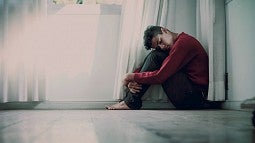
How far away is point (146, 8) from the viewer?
3.47 m

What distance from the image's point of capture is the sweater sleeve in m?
3.02

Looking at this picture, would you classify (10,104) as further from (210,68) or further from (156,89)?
(210,68)

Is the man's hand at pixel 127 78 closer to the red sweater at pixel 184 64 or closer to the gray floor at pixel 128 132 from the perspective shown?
the red sweater at pixel 184 64

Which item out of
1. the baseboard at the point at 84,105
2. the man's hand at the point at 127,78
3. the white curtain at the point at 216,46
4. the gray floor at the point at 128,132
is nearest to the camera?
the gray floor at the point at 128,132

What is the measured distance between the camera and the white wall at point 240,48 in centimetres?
260

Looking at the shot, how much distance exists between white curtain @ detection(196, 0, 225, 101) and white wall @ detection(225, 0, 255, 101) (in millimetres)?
48

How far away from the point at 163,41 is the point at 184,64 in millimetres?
288

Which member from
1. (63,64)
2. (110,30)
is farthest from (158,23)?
(63,64)

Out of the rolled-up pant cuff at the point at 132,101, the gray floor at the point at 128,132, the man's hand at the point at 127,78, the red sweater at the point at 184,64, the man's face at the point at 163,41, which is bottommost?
the rolled-up pant cuff at the point at 132,101

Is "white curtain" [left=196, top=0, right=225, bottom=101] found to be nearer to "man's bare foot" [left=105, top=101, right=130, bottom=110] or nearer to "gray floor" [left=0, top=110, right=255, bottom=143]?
"man's bare foot" [left=105, top=101, right=130, bottom=110]

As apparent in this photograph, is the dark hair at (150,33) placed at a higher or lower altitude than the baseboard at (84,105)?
higher

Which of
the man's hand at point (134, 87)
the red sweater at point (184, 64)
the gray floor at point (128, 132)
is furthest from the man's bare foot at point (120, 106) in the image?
the gray floor at point (128, 132)

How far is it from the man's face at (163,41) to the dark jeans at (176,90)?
5 centimetres

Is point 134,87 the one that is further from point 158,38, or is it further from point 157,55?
point 158,38
